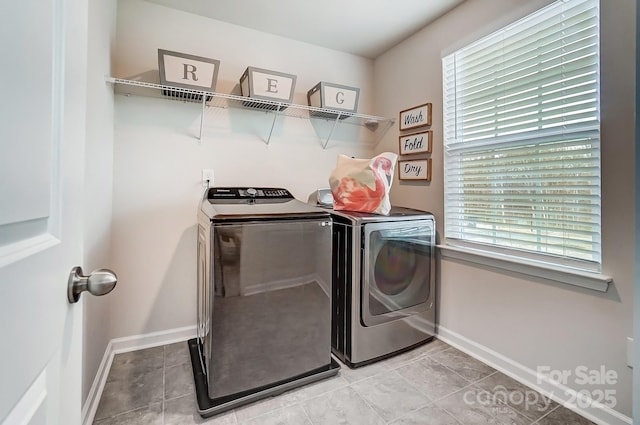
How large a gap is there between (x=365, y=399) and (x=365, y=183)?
4.05 feet

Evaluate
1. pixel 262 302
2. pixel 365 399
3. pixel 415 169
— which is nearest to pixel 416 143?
pixel 415 169

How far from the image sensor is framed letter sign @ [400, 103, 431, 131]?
2.22 m

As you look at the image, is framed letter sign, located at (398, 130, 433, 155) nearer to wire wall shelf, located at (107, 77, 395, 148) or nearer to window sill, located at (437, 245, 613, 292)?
Result: wire wall shelf, located at (107, 77, 395, 148)

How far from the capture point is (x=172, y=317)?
208 centimetres

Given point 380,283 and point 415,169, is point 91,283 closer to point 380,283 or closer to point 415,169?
point 380,283

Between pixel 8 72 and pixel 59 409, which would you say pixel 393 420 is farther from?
pixel 8 72

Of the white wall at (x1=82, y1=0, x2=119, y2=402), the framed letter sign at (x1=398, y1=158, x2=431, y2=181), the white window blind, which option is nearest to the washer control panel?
the white wall at (x1=82, y1=0, x2=119, y2=402)

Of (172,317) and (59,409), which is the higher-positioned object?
(59,409)

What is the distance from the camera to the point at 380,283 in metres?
1.82

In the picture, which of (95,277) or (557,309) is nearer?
(95,277)

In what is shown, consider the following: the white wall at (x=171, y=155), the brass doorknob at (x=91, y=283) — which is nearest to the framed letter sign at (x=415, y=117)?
the white wall at (x=171, y=155)

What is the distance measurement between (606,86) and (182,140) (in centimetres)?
245

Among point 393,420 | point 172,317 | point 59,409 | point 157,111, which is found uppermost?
point 157,111

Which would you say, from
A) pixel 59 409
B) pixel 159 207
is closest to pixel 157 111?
pixel 159 207
